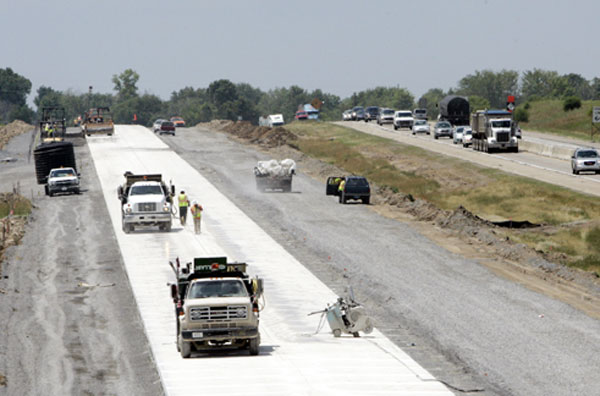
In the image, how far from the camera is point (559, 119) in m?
130

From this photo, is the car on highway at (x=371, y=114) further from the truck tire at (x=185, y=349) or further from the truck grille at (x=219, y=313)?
the truck grille at (x=219, y=313)

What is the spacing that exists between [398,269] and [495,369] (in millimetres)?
15218

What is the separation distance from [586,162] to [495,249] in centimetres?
A: 2783

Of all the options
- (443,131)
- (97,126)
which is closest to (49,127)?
(97,126)

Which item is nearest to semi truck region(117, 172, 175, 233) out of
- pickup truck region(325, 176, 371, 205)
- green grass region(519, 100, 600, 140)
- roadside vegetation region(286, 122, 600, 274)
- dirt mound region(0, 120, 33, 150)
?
pickup truck region(325, 176, 371, 205)

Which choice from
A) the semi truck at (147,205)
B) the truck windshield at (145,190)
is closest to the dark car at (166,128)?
the semi truck at (147,205)

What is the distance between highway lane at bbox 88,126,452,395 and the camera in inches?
827

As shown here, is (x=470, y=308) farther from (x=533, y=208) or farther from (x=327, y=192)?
(x=327, y=192)

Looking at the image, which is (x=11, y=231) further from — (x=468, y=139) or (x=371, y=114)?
(x=371, y=114)

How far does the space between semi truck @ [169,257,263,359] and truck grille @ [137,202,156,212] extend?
2292cm

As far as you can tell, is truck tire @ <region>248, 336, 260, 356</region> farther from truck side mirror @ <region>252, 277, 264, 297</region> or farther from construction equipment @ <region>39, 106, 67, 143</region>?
construction equipment @ <region>39, 106, 67, 143</region>

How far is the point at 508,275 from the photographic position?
37.2 metres

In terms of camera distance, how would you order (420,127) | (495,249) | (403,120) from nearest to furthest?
(495,249) → (420,127) → (403,120)

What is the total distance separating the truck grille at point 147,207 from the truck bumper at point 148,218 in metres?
0.20
